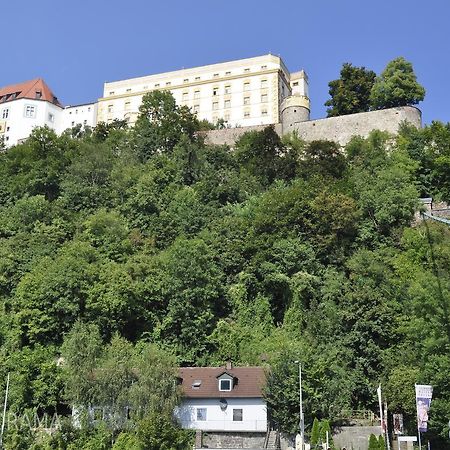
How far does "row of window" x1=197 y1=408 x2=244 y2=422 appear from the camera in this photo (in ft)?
130

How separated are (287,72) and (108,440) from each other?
69.7 metres

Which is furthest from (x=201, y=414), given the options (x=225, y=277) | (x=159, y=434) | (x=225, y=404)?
(x=225, y=277)

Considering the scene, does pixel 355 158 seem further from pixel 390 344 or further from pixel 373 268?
pixel 390 344

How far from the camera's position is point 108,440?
3719 centimetres

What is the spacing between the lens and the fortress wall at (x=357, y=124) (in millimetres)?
68938

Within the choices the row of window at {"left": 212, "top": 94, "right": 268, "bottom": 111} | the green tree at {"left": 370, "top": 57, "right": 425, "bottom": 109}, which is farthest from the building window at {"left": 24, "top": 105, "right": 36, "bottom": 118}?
the green tree at {"left": 370, "top": 57, "right": 425, "bottom": 109}

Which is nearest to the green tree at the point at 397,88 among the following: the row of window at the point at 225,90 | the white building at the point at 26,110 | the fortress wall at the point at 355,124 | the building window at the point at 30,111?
the fortress wall at the point at 355,124

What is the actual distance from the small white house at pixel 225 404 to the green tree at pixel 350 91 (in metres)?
42.6

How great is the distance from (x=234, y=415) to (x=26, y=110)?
7222cm

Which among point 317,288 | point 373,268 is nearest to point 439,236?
point 373,268

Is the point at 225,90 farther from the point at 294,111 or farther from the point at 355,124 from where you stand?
the point at 355,124

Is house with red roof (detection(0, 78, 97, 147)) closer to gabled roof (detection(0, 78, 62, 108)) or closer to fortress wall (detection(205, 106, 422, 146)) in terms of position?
gabled roof (detection(0, 78, 62, 108))

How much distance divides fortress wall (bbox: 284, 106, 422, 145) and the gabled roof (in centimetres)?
4698

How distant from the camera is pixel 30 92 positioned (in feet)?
333
